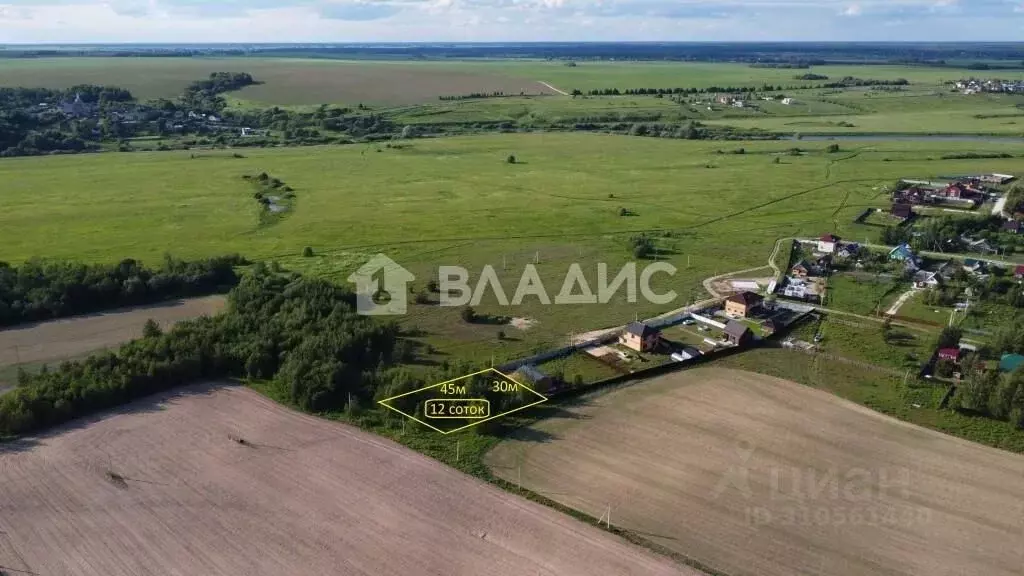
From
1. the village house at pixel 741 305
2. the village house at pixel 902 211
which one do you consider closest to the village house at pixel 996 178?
the village house at pixel 902 211

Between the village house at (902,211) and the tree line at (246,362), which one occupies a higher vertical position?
the village house at (902,211)

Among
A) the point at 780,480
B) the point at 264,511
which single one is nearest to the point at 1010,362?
the point at 780,480

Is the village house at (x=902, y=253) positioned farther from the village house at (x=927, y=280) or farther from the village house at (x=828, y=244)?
the village house at (x=828, y=244)

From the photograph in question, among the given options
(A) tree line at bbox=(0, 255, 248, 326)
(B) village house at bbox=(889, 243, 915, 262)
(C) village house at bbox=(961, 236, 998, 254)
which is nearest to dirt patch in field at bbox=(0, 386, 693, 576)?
(A) tree line at bbox=(0, 255, 248, 326)

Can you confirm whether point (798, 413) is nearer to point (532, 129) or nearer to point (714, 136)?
point (714, 136)

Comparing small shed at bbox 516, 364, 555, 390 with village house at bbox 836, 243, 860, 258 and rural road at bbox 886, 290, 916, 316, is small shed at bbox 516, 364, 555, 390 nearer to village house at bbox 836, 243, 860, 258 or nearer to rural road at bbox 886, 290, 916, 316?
rural road at bbox 886, 290, 916, 316

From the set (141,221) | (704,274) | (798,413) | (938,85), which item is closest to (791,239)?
(704,274)
